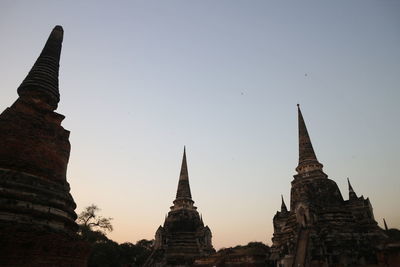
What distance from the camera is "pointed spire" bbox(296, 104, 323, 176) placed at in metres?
25.2

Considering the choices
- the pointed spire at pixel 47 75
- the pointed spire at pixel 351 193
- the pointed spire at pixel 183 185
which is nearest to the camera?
the pointed spire at pixel 47 75

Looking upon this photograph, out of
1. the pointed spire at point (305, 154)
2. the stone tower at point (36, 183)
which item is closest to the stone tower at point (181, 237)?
the pointed spire at point (305, 154)

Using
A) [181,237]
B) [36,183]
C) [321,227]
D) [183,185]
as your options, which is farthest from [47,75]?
[183,185]

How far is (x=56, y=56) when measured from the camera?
13914mm

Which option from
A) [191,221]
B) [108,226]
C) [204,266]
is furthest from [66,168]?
[108,226]

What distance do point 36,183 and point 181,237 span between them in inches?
837

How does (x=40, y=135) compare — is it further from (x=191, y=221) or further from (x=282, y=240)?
(x=191, y=221)

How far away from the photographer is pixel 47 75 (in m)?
12.7

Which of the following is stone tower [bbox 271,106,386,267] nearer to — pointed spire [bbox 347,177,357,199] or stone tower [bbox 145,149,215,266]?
pointed spire [bbox 347,177,357,199]

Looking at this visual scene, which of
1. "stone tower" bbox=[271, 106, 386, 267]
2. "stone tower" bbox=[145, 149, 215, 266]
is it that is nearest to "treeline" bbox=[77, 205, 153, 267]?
"stone tower" bbox=[145, 149, 215, 266]

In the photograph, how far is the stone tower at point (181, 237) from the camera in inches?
1070

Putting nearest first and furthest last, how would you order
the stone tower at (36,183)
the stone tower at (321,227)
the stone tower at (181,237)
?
the stone tower at (36,183), the stone tower at (321,227), the stone tower at (181,237)

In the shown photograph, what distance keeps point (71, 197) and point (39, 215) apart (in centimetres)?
185

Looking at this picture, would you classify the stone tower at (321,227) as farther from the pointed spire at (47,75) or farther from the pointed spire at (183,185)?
the pointed spire at (47,75)
